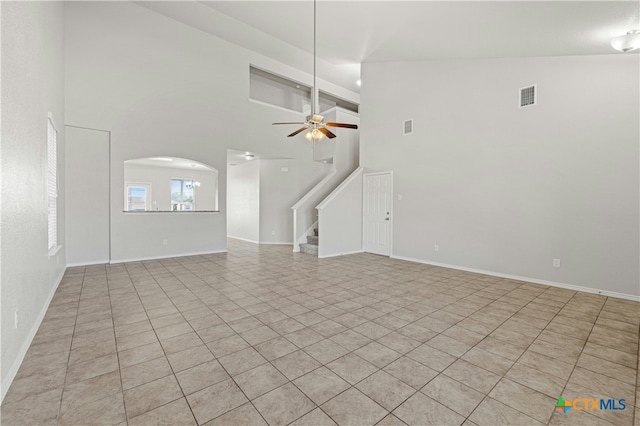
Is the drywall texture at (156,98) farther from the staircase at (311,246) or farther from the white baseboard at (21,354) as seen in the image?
the white baseboard at (21,354)

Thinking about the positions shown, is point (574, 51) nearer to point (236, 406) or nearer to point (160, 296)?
point (236, 406)

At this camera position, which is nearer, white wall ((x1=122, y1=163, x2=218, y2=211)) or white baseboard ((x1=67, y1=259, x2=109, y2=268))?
white baseboard ((x1=67, y1=259, x2=109, y2=268))

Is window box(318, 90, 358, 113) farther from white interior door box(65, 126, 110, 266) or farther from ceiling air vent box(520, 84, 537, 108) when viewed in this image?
white interior door box(65, 126, 110, 266)

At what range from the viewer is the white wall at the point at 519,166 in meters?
3.82

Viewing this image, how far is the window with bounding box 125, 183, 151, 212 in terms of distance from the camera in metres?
5.76

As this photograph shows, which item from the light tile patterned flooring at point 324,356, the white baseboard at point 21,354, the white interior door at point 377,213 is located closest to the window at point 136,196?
the light tile patterned flooring at point 324,356

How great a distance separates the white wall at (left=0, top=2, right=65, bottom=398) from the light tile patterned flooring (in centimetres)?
29

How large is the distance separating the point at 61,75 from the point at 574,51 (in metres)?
7.95

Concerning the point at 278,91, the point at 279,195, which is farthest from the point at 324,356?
the point at 278,91

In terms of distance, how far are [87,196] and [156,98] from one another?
241 cm

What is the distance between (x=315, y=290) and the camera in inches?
159

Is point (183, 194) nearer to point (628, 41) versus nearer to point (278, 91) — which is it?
point (278, 91)

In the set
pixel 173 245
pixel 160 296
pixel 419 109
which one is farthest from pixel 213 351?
pixel 419 109

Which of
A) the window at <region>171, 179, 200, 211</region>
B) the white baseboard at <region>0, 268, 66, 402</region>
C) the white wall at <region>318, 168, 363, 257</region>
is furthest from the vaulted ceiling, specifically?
the white baseboard at <region>0, 268, 66, 402</region>
